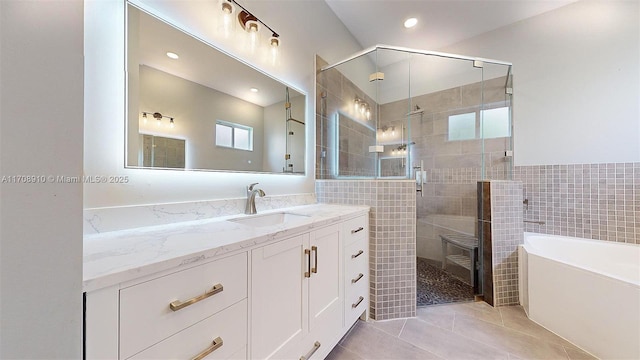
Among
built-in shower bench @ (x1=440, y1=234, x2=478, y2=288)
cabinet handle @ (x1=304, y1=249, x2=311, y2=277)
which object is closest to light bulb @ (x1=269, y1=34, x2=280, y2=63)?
cabinet handle @ (x1=304, y1=249, x2=311, y2=277)

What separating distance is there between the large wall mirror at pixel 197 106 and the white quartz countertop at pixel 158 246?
0.35 m

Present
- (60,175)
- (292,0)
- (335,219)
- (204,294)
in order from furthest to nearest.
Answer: (292,0)
(335,219)
(204,294)
(60,175)

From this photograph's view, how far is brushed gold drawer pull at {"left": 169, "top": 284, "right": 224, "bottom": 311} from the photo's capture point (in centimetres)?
61

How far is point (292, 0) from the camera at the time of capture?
6.13 ft

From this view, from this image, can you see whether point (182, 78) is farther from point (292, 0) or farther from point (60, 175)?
point (292, 0)

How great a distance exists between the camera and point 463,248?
94.0 inches

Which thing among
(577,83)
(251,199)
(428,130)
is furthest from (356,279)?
(577,83)

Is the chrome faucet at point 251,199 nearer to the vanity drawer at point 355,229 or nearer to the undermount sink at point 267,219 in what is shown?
the undermount sink at point 267,219

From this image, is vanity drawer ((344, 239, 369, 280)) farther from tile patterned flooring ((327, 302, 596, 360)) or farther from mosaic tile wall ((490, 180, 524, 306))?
mosaic tile wall ((490, 180, 524, 306))

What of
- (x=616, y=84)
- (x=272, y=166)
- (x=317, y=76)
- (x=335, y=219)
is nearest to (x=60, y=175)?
(x=335, y=219)

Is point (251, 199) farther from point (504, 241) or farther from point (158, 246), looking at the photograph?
point (504, 241)

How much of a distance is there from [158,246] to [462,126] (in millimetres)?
3252

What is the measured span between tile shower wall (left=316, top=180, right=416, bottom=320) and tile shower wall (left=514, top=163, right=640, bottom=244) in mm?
1655

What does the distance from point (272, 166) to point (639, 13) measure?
3437 millimetres
